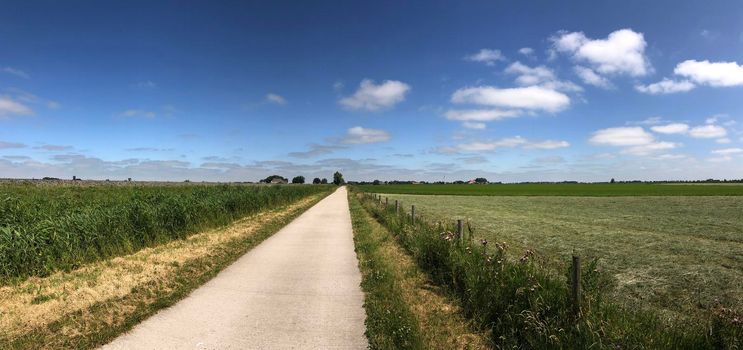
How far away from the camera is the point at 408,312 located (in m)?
6.80

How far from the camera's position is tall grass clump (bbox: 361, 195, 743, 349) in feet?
14.8

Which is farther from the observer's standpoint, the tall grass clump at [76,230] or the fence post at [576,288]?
the tall grass clump at [76,230]

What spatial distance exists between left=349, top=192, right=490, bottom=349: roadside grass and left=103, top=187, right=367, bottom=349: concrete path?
27 cm

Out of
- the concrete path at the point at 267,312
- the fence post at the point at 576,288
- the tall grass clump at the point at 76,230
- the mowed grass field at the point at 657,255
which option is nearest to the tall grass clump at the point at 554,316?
the fence post at the point at 576,288

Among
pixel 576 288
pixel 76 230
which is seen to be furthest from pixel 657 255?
pixel 76 230

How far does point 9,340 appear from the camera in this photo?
562 cm

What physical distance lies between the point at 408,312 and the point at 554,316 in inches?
90.0

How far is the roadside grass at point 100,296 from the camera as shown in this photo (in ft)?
19.1

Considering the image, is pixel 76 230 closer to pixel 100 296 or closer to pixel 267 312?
pixel 100 296

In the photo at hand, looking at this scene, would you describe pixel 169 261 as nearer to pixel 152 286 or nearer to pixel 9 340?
pixel 152 286

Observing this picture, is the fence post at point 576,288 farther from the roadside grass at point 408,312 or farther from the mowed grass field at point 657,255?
the mowed grass field at point 657,255

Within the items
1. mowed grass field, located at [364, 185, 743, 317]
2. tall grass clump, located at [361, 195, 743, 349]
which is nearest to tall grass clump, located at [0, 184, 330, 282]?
tall grass clump, located at [361, 195, 743, 349]

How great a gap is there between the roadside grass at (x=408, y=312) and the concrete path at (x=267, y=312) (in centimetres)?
27

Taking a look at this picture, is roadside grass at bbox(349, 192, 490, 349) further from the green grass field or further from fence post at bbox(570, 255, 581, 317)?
the green grass field
